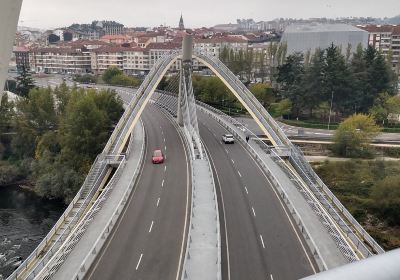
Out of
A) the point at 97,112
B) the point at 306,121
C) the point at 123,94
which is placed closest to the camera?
the point at 97,112

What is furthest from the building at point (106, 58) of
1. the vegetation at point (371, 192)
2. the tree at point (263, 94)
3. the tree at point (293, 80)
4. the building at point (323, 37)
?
the vegetation at point (371, 192)

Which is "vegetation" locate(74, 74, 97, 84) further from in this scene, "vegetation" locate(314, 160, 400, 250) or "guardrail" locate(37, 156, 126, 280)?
"guardrail" locate(37, 156, 126, 280)

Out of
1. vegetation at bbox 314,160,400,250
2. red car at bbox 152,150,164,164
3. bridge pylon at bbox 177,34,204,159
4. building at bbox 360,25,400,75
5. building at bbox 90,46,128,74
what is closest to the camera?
vegetation at bbox 314,160,400,250

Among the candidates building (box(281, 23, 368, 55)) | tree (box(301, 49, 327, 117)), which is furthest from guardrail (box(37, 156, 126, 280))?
building (box(281, 23, 368, 55))

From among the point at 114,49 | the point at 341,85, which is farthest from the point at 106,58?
the point at 341,85

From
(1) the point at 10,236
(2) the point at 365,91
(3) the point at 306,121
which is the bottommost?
(1) the point at 10,236

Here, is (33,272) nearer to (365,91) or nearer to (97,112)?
(97,112)

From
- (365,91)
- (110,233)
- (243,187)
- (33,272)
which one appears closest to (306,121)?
(365,91)
